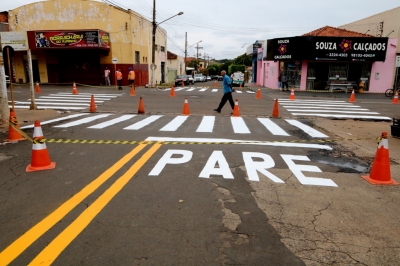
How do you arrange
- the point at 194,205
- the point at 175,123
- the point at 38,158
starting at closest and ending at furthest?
the point at 194,205
the point at 38,158
the point at 175,123

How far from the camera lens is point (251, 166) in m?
5.97

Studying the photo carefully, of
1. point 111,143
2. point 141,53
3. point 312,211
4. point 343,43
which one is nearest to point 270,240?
point 312,211

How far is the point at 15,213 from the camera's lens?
395cm

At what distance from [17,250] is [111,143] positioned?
4.70 m

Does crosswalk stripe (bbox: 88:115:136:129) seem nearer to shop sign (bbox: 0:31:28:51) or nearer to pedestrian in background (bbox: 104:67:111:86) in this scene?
pedestrian in background (bbox: 104:67:111:86)

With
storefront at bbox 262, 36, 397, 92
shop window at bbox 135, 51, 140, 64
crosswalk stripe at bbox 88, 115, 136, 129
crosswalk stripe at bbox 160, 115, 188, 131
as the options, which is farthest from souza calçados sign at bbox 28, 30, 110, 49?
crosswalk stripe at bbox 160, 115, 188, 131

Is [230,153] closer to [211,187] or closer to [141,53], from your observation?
[211,187]

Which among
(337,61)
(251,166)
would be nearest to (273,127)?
(251,166)

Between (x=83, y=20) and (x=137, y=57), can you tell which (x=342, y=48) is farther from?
(x=83, y=20)

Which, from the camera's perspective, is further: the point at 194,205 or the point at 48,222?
the point at 194,205

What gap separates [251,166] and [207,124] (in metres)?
4.90

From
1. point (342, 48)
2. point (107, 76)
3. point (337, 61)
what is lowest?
point (107, 76)

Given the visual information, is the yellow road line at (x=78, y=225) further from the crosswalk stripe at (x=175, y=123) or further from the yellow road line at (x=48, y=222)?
the crosswalk stripe at (x=175, y=123)

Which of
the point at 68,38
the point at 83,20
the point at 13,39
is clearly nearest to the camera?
the point at 13,39
